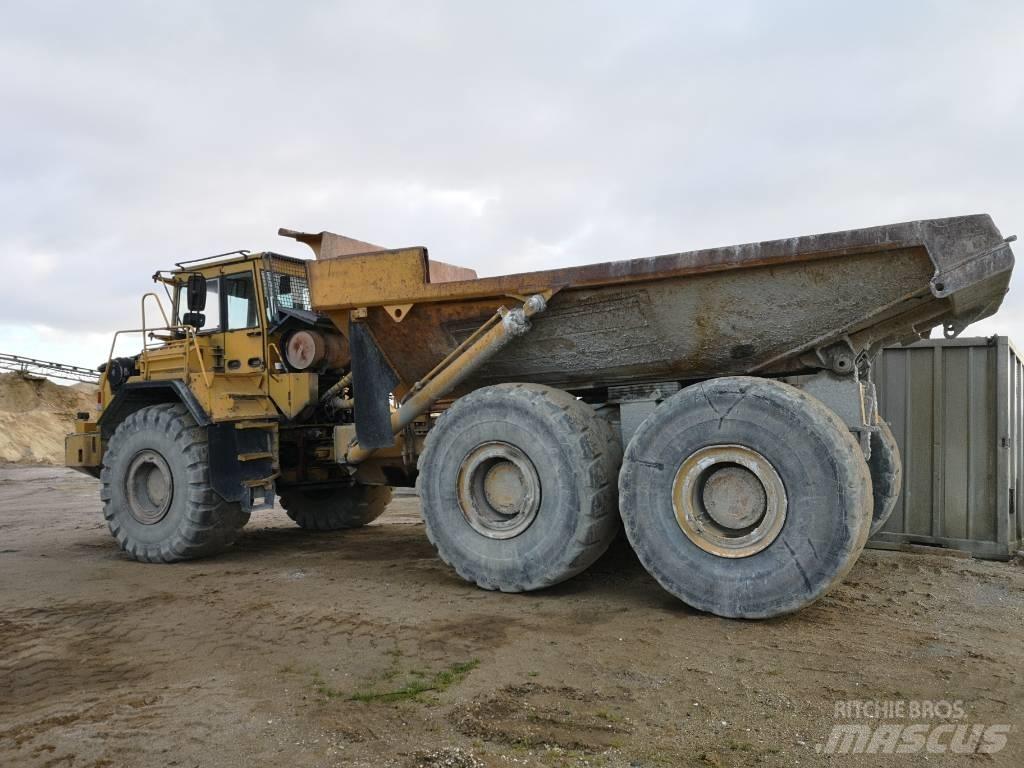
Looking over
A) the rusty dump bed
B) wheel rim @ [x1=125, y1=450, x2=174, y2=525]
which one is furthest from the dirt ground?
the rusty dump bed

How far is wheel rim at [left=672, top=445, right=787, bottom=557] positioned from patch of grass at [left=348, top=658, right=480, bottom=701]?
1519 millimetres

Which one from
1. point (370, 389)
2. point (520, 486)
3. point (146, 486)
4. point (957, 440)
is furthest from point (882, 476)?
point (146, 486)

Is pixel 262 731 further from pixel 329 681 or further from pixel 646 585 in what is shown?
pixel 646 585

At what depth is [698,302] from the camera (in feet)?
15.8

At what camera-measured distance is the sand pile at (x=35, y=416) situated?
26047 mm

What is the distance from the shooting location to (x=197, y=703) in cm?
321

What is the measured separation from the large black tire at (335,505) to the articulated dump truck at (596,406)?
1685 millimetres

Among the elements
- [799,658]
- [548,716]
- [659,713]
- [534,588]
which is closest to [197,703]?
[548,716]

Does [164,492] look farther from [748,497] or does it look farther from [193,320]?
[748,497]

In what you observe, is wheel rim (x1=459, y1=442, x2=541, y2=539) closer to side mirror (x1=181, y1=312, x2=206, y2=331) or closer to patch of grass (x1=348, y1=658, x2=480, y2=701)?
patch of grass (x1=348, y1=658, x2=480, y2=701)

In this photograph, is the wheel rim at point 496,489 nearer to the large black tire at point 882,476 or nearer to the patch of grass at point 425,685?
the patch of grass at point 425,685

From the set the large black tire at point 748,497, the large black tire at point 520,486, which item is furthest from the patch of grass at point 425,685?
the large black tire at point 748,497

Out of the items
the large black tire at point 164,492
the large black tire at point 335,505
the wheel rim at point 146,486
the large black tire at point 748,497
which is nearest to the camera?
the large black tire at point 748,497

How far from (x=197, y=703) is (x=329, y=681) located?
1.80 ft
